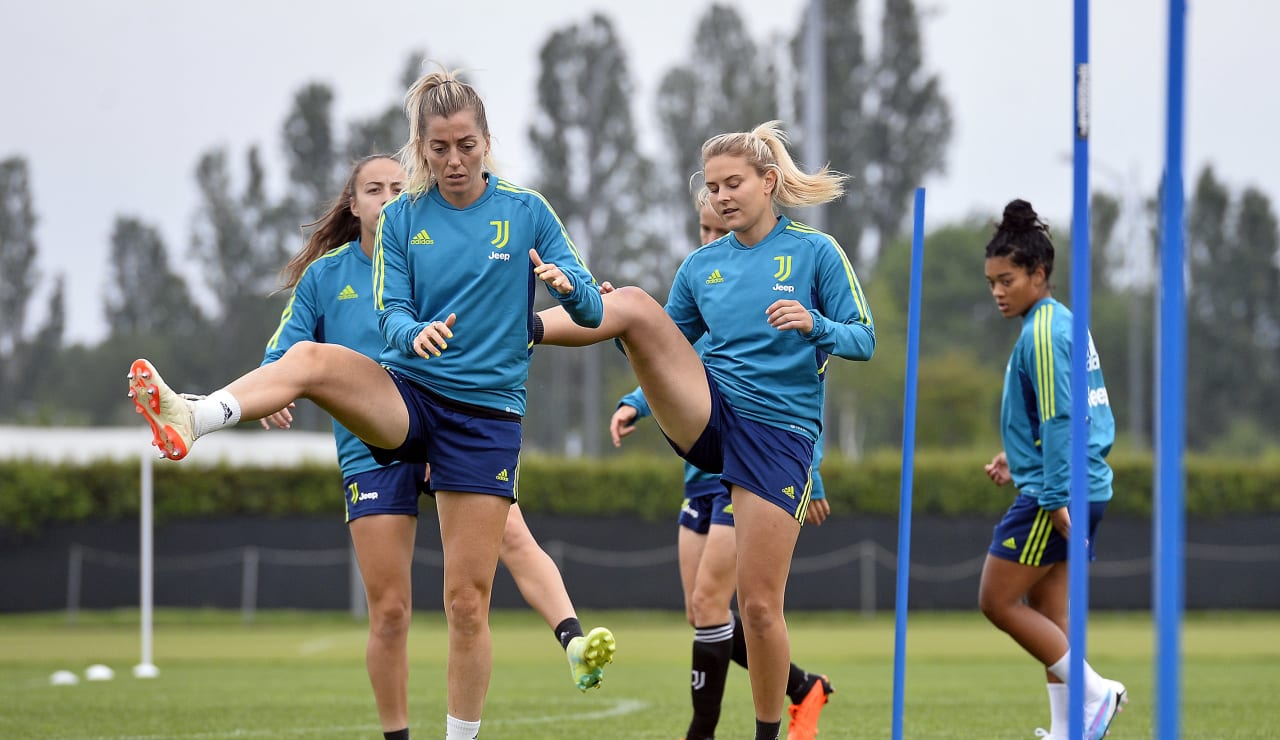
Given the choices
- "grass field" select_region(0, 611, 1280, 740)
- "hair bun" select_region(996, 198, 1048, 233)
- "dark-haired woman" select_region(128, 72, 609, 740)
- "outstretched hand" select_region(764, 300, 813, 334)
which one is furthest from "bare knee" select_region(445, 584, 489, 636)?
"hair bun" select_region(996, 198, 1048, 233)

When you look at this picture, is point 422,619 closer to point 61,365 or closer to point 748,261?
point 748,261

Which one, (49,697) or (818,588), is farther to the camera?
(818,588)

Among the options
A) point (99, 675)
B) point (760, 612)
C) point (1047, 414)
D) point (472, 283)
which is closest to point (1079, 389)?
point (760, 612)

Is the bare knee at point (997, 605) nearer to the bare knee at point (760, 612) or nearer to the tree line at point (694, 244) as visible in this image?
the bare knee at point (760, 612)

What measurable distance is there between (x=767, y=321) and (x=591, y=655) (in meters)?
1.43

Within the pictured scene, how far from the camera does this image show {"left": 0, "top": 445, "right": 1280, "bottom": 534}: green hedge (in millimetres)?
24016

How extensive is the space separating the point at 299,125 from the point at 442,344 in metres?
50.2

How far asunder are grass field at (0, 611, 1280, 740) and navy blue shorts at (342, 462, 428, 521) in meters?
1.74

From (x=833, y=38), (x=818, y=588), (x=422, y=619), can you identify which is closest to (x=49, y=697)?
(x=422, y=619)

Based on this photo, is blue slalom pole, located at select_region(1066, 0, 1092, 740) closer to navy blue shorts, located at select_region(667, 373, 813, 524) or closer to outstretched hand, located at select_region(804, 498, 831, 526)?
navy blue shorts, located at select_region(667, 373, 813, 524)

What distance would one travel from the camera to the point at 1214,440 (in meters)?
61.8

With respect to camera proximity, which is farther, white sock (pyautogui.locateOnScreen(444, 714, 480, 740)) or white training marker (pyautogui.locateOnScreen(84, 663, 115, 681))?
white training marker (pyautogui.locateOnScreen(84, 663, 115, 681))

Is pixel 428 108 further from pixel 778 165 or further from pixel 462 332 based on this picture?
pixel 778 165

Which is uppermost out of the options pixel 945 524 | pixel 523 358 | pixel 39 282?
pixel 39 282
